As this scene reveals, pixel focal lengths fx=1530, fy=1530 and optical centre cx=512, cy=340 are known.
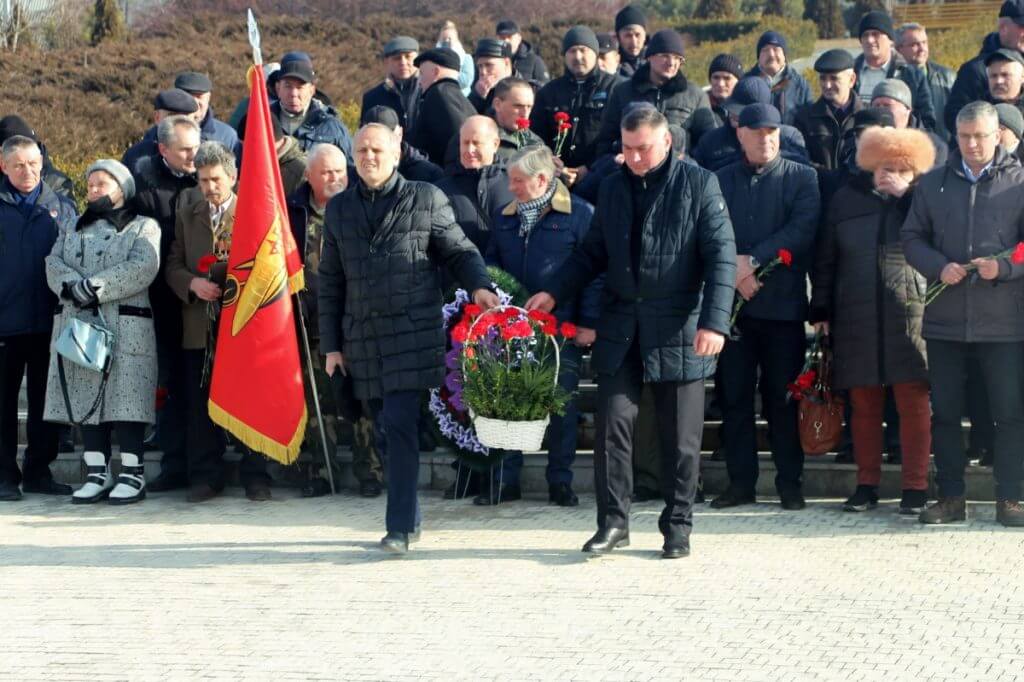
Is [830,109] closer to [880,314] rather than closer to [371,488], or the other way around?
[880,314]

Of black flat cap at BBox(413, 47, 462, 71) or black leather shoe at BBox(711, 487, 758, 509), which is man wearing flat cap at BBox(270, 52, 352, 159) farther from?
black leather shoe at BBox(711, 487, 758, 509)

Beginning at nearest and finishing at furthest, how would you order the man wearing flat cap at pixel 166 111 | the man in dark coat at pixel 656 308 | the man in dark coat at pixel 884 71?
the man in dark coat at pixel 656 308 < the man wearing flat cap at pixel 166 111 < the man in dark coat at pixel 884 71

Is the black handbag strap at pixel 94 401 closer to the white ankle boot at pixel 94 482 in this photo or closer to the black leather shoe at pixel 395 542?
the white ankle boot at pixel 94 482

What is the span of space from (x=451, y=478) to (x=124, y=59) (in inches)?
602

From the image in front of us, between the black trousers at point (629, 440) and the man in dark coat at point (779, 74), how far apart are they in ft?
14.6

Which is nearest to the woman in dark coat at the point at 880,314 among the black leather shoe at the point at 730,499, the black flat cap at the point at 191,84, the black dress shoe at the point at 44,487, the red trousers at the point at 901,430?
the red trousers at the point at 901,430

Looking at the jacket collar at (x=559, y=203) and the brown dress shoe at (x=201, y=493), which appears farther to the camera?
the brown dress shoe at (x=201, y=493)

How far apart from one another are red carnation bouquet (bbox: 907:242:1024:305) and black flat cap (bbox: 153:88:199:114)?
17.3 ft

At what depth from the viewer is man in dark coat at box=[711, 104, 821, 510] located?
8.45 metres

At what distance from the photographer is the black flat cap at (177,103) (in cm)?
1070

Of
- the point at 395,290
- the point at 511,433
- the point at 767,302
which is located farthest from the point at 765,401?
the point at 395,290

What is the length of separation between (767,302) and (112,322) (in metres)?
3.96

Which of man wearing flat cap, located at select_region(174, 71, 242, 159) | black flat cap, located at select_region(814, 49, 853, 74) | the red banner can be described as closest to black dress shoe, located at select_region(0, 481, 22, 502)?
the red banner

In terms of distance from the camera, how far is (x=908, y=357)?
8.21m
